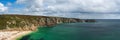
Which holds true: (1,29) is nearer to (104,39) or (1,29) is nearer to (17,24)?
(17,24)

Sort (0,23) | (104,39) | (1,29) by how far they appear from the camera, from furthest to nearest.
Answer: (0,23), (1,29), (104,39)

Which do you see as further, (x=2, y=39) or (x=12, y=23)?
(x=12, y=23)

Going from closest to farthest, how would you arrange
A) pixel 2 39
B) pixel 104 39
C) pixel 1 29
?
1. pixel 2 39
2. pixel 104 39
3. pixel 1 29

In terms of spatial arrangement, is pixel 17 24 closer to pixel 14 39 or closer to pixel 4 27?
pixel 4 27

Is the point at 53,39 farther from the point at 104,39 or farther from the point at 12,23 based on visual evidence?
the point at 12,23

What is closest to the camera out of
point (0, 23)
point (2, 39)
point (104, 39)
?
point (2, 39)

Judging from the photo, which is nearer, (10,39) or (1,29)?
(10,39)

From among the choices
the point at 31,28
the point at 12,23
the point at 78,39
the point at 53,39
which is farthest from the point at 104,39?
the point at 12,23

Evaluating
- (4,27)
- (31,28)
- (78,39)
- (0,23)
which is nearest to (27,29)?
(31,28)

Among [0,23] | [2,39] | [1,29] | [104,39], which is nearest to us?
[2,39]
